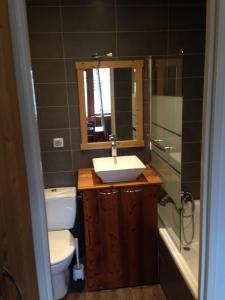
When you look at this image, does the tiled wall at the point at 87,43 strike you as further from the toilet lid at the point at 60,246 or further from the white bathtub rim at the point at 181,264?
the white bathtub rim at the point at 181,264

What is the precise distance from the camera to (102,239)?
235 cm

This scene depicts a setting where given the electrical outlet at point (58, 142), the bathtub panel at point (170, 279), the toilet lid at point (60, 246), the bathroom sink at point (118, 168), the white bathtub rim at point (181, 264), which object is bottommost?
the bathtub panel at point (170, 279)

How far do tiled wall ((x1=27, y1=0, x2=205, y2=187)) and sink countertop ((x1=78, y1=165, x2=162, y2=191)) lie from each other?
12.0 inches

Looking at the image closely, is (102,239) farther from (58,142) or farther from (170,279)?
(58,142)

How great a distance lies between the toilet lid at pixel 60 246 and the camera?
2143 millimetres

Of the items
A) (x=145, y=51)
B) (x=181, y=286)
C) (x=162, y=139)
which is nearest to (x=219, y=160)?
(x=181, y=286)

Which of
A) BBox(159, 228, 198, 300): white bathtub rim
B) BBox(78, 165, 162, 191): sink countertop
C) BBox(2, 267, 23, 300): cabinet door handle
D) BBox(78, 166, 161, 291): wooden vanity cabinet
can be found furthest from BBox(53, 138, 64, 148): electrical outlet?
BBox(2, 267, 23, 300): cabinet door handle

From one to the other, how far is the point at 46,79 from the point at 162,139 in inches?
47.1

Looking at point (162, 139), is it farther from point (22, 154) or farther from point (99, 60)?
point (22, 154)

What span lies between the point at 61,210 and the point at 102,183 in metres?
0.50

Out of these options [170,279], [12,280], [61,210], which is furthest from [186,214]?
[12,280]

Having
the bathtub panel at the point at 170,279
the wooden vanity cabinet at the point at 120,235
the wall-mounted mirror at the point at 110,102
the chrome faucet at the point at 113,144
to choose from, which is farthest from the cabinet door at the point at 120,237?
the wall-mounted mirror at the point at 110,102

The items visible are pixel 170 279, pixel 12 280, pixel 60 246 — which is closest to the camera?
pixel 12 280

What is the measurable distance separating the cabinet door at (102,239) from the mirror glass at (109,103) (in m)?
0.68
